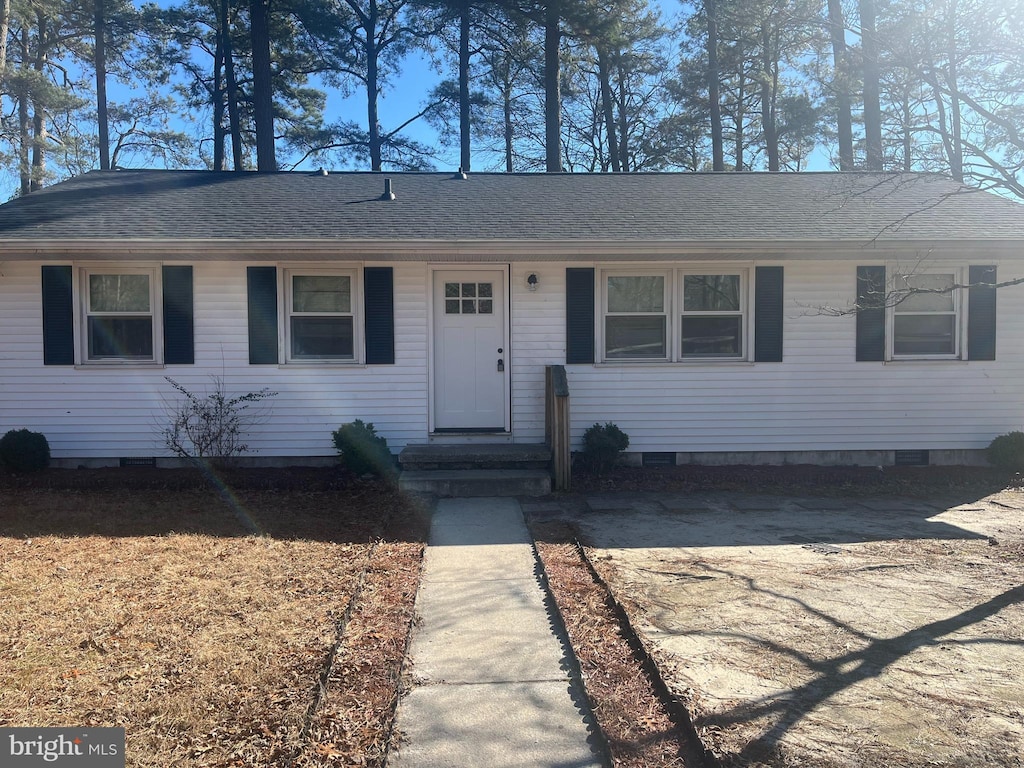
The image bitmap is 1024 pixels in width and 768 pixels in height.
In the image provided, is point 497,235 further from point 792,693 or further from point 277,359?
point 792,693

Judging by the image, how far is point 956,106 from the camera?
6906mm

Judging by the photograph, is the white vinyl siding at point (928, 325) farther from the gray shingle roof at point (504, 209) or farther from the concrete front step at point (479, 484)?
the concrete front step at point (479, 484)

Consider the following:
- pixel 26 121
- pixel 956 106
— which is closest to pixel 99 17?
pixel 26 121

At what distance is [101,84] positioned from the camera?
68.9ft

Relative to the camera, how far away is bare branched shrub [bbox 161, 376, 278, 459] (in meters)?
8.05

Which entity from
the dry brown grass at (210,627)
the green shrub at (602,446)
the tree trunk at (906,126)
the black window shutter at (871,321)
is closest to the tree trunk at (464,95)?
the tree trunk at (906,126)

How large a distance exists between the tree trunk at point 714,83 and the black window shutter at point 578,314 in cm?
1375

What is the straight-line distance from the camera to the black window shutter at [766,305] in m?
8.51

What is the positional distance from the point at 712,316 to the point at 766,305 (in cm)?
64

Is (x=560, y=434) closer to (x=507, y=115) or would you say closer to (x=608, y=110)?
(x=608, y=110)

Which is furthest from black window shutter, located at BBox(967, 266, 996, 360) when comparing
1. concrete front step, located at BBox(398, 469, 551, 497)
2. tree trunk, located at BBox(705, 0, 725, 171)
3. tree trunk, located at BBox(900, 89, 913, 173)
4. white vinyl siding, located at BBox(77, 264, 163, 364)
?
tree trunk, located at BBox(705, 0, 725, 171)

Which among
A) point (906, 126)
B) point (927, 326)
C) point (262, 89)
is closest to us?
point (906, 126)

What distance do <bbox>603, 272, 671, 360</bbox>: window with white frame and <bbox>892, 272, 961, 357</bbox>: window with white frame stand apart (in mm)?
2815

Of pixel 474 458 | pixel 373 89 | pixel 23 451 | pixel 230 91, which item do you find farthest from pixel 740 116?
pixel 23 451
